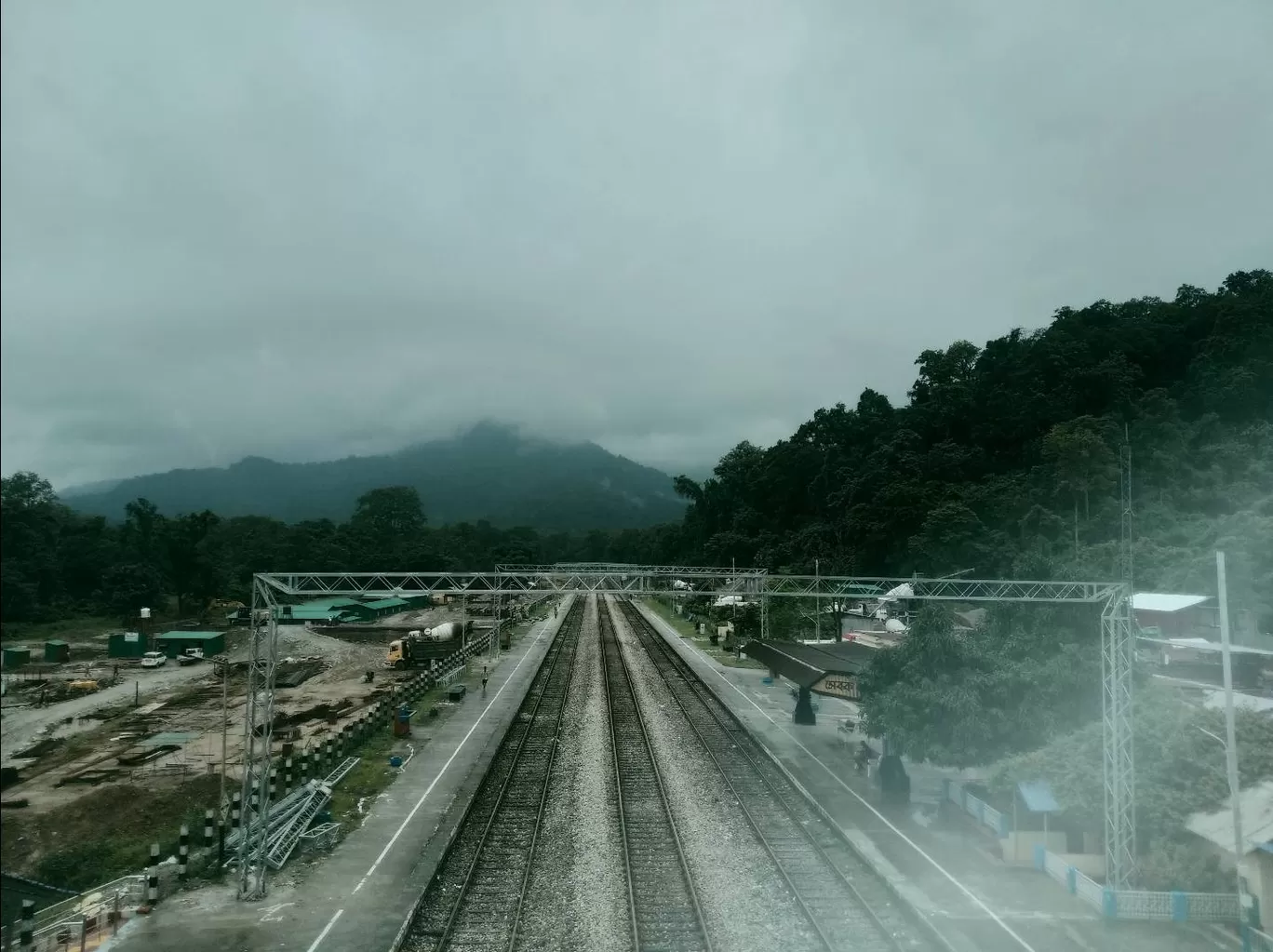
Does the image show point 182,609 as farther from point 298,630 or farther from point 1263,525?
point 1263,525

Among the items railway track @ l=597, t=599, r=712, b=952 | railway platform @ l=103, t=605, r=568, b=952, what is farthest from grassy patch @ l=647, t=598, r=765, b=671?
railway platform @ l=103, t=605, r=568, b=952

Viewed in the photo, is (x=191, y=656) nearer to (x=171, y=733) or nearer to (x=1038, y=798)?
(x=171, y=733)

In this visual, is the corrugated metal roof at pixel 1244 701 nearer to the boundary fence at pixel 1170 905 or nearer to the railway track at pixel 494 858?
the boundary fence at pixel 1170 905

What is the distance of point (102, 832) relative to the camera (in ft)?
71.3

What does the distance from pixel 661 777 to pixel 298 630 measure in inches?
2056

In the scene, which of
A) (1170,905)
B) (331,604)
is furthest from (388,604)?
(1170,905)

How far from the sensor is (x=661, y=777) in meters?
23.1

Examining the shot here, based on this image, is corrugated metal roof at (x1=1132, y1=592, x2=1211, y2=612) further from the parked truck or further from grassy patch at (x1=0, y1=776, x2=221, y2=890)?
the parked truck

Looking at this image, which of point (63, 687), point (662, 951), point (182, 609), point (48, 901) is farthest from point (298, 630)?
point (662, 951)

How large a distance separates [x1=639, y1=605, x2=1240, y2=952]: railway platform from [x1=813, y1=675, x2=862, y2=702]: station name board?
1718 mm

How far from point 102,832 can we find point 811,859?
18.2 meters

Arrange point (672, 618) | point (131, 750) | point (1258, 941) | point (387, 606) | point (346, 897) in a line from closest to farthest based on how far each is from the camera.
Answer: point (1258, 941) → point (346, 897) → point (131, 750) → point (672, 618) → point (387, 606)

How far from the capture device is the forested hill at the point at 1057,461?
42938 millimetres

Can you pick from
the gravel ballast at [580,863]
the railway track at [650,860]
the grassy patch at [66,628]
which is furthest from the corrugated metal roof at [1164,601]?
the grassy patch at [66,628]
